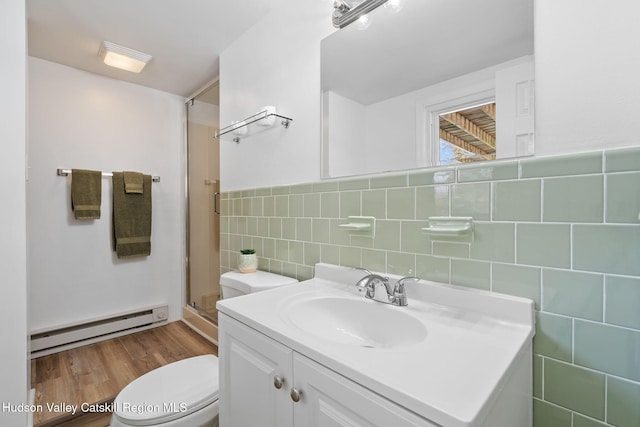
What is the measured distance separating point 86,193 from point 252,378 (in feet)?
7.24

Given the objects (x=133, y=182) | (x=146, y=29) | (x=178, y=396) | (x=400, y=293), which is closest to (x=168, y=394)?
(x=178, y=396)

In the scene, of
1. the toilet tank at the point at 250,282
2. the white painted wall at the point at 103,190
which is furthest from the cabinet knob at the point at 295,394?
the white painted wall at the point at 103,190

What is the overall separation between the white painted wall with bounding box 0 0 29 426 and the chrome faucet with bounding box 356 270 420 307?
1420 millimetres

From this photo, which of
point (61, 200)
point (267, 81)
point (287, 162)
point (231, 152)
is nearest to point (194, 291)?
point (61, 200)

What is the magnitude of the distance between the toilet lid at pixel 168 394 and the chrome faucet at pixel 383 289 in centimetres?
81

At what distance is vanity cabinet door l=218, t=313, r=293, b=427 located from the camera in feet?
2.37

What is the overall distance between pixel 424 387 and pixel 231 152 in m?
1.85

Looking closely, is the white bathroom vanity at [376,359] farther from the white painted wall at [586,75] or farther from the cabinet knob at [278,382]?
the white painted wall at [586,75]

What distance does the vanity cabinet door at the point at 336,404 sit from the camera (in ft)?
1.64

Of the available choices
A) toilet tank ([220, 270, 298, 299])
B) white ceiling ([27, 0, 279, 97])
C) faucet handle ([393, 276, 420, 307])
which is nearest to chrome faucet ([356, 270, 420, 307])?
faucet handle ([393, 276, 420, 307])

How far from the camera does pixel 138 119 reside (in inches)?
99.0

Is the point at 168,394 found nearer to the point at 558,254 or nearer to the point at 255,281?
the point at 255,281

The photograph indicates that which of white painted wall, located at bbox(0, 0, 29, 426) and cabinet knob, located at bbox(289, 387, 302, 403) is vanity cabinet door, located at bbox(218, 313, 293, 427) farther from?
white painted wall, located at bbox(0, 0, 29, 426)

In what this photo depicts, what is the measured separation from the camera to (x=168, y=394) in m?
1.17
